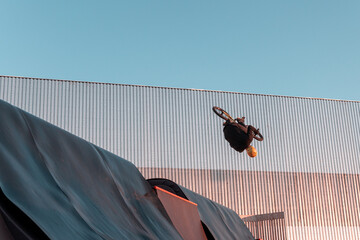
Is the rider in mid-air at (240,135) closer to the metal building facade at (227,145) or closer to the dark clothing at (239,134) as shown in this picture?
the dark clothing at (239,134)

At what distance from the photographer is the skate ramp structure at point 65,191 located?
1.53m

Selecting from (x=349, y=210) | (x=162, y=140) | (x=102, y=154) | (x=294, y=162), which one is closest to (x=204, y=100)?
(x=162, y=140)

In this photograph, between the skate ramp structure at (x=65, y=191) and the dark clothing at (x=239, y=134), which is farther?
the dark clothing at (x=239, y=134)

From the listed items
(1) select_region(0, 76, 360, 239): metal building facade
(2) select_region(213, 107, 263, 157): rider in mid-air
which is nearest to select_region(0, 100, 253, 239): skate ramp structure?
(2) select_region(213, 107, 263, 157): rider in mid-air

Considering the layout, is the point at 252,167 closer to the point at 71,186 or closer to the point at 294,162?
the point at 294,162

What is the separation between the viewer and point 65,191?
1896 mm

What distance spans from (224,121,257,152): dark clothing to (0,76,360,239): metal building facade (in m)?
7.18

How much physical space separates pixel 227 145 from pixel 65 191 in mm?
13182

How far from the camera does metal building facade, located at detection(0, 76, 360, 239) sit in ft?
46.2

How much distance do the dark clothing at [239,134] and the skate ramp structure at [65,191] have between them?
14.0ft

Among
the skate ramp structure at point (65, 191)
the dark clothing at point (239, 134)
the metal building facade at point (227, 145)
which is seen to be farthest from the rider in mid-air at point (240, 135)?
the metal building facade at point (227, 145)

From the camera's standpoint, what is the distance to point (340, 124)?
16.2 m

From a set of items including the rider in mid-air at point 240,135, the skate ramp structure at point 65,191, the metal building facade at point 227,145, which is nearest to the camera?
the skate ramp structure at point 65,191

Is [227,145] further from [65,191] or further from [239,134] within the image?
[65,191]
